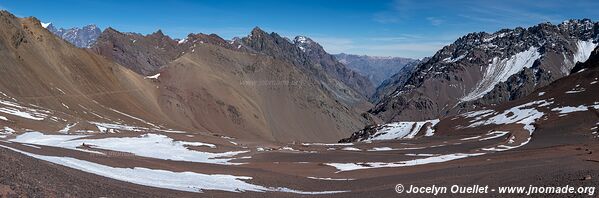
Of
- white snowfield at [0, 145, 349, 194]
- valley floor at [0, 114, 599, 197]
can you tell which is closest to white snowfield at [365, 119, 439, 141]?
valley floor at [0, 114, 599, 197]

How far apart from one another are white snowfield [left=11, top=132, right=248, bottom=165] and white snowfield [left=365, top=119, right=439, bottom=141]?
97.5 m

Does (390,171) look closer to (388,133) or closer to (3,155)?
(3,155)

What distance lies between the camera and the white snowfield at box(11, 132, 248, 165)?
62.6 m

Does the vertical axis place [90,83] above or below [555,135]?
above

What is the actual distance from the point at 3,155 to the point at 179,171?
18599 millimetres

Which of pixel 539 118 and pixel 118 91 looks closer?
pixel 539 118

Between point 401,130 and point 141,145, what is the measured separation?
116729 millimetres

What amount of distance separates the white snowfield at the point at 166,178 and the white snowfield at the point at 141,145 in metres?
19.1

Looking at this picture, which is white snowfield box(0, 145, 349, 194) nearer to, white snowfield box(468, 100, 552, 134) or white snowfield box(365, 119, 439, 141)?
white snowfield box(468, 100, 552, 134)

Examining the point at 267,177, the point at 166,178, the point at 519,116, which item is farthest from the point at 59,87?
the point at 519,116

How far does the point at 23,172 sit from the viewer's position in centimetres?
2359

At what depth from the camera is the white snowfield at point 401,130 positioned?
165 m

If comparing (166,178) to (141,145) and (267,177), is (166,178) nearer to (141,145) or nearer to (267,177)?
(267,177)

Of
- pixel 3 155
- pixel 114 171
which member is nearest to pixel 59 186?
pixel 3 155
